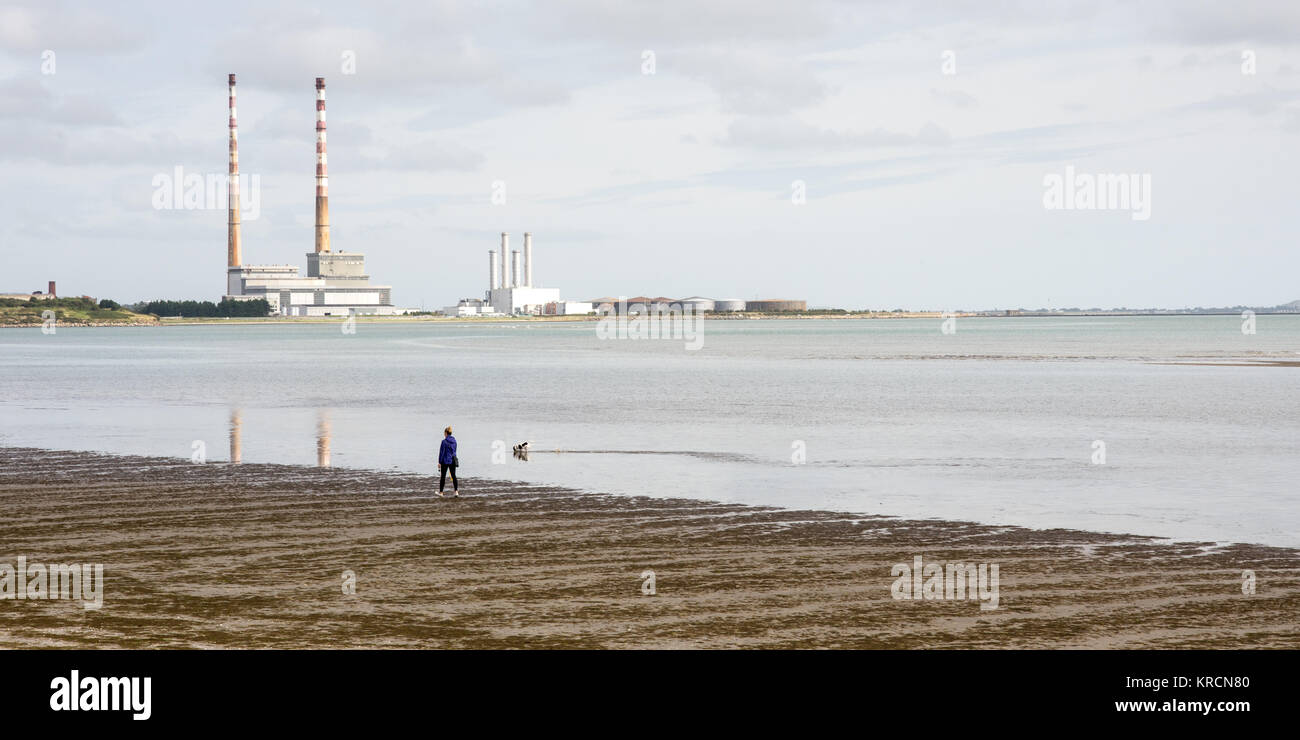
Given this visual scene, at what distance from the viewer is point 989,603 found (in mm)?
17297

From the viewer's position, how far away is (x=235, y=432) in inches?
1811

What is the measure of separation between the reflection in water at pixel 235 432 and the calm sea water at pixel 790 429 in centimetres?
21

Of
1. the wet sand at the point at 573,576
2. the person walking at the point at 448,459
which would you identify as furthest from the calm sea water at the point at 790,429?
the wet sand at the point at 573,576

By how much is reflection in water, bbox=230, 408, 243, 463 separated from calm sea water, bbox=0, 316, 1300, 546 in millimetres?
209

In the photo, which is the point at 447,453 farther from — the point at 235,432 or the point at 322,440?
the point at 235,432

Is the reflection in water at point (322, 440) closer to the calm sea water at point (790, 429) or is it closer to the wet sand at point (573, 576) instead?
the calm sea water at point (790, 429)

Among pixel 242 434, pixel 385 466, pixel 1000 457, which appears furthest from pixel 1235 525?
pixel 242 434

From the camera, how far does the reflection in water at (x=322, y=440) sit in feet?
120

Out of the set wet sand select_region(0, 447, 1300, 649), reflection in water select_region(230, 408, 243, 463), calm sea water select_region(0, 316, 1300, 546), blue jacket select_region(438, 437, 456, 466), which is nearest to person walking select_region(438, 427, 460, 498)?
blue jacket select_region(438, 437, 456, 466)

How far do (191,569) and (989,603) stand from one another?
12.1m

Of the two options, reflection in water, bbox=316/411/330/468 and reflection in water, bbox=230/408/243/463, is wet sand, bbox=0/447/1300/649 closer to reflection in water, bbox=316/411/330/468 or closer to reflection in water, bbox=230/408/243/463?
reflection in water, bbox=316/411/330/468

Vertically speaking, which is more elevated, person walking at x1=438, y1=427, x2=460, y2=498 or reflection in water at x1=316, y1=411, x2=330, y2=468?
person walking at x1=438, y1=427, x2=460, y2=498

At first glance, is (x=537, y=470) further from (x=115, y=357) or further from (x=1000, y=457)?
(x=115, y=357)

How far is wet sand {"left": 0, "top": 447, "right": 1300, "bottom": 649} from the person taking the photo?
15.5 m
